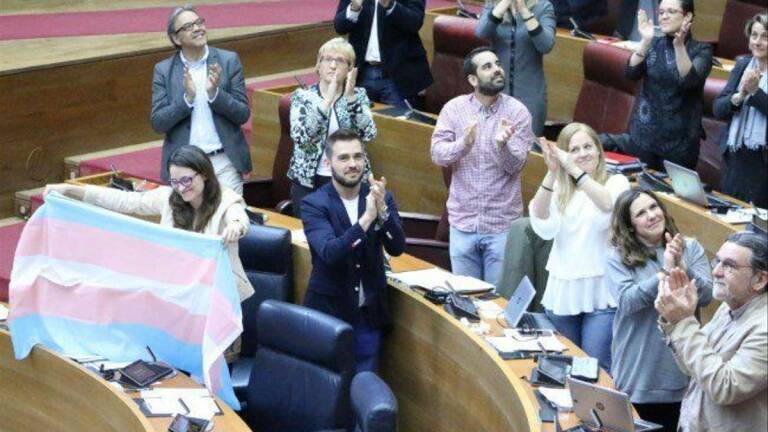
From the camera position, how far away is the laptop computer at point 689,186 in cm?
533

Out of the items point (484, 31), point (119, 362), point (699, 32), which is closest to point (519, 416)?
point (119, 362)

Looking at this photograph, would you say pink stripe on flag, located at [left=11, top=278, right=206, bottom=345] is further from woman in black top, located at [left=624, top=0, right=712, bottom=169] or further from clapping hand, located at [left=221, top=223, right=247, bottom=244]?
woman in black top, located at [left=624, top=0, right=712, bottom=169]

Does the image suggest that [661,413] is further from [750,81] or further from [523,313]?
[750,81]

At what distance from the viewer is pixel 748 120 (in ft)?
18.3

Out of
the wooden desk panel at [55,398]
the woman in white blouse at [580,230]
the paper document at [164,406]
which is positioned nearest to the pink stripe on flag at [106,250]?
the wooden desk panel at [55,398]

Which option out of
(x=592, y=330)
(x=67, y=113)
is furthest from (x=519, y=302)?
(x=67, y=113)

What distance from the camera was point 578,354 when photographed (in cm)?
450

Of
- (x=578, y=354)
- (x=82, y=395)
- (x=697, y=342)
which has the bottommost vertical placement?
(x=82, y=395)

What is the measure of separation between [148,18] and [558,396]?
5.03 m

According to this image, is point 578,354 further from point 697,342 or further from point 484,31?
point 484,31

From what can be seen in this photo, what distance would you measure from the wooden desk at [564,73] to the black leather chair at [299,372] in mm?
3409

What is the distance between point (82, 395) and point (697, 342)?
2088mm

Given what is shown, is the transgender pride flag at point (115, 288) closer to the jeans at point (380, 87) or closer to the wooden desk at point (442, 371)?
the wooden desk at point (442, 371)

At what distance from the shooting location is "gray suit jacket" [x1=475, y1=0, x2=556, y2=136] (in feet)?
20.9
